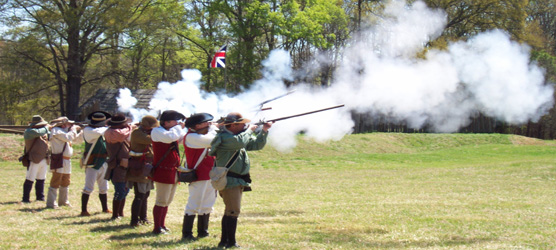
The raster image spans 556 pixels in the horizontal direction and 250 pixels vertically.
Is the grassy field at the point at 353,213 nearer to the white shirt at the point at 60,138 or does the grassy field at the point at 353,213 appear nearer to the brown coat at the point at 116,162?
the brown coat at the point at 116,162

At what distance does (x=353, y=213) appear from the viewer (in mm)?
11266

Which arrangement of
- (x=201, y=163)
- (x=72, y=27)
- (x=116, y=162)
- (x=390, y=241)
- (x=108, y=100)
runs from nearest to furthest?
(x=390, y=241), (x=201, y=163), (x=116, y=162), (x=72, y=27), (x=108, y=100)

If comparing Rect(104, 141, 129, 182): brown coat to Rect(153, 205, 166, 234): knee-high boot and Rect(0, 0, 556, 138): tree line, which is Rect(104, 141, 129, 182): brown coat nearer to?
Rect(153, 205, 166, 234): knee-high boot

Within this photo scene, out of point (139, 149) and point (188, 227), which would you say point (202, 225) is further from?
point (139, 149)

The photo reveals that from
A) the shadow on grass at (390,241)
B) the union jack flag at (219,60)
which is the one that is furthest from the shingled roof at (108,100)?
the shadow on grass at (390,241)

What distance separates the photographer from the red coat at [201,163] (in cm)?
817

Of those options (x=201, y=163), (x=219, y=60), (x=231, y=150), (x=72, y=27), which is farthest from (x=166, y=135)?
(x=72, y=27)

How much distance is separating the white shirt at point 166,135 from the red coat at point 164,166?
7.9 inches

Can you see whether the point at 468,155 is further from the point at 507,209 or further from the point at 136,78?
the point at 136,78

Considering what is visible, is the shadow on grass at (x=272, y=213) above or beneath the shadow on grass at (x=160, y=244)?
beneath

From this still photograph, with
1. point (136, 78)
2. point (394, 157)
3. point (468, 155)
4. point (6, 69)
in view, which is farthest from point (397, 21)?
point (6, 69)

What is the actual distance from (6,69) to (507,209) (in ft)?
115

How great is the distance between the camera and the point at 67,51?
39.6 metres

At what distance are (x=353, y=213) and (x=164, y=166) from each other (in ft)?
14.7
